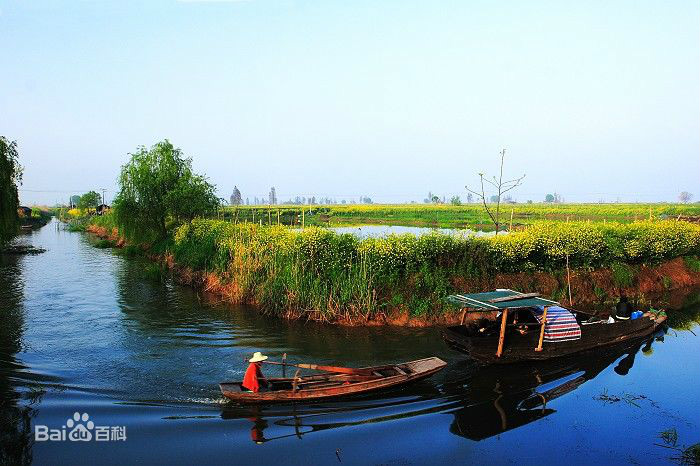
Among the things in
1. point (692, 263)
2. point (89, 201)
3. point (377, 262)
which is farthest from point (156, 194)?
point (89, 201)

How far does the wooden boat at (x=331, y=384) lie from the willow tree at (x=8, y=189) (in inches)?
589

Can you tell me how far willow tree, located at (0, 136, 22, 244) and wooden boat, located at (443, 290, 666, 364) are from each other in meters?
17.8

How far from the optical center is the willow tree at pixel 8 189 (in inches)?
722

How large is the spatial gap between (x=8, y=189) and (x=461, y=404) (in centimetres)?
1918

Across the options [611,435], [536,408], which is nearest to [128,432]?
[536,408]

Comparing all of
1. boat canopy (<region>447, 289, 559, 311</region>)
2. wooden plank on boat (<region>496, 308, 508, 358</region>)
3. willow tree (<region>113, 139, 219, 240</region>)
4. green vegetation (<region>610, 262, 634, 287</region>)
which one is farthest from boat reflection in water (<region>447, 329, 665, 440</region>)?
willow tree (<region>113, 139, 219, 240</region>)

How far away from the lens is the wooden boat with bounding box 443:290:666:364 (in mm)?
11820

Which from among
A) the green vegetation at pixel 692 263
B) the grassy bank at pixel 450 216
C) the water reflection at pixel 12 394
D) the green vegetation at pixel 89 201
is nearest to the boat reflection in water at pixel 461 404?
the water reflection at pixel 12 394

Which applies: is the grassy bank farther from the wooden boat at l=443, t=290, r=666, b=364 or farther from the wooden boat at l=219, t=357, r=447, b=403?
the wooden boat at l=219, t=357, r=447, b=403

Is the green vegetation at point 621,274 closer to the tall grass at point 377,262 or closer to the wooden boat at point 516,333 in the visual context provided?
the tall grass at point 377,262

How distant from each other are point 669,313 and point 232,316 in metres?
17.1

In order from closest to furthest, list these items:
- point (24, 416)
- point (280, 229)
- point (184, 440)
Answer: point (184, 440) < point (24, 416) < point (280, 229)

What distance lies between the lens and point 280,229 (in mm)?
20156

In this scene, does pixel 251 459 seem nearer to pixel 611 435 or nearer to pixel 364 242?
pixel 611 435
